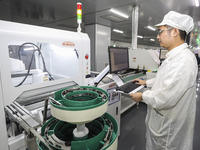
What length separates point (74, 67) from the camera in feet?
3.97

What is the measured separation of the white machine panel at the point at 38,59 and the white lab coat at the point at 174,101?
2.32ft

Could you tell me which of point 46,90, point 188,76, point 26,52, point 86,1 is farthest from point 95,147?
point 86,1

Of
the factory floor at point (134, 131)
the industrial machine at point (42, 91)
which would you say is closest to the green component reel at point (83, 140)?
the industrial machine at point (42, 91)

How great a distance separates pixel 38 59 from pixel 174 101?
141cm

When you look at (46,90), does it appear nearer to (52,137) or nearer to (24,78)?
(24,78)

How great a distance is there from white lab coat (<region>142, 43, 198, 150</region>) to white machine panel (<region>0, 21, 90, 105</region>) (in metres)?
0.71

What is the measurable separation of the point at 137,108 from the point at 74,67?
2.33 meters

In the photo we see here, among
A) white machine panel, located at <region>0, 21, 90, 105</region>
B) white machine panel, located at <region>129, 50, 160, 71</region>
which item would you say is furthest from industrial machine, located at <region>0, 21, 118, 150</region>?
white machine panel, located at <region>129, 50, 160, 71</region>

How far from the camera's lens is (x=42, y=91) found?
37.7 inches

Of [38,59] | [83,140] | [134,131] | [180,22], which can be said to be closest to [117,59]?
[180,22]

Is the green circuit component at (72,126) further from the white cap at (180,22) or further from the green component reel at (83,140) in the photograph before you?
the white cap at (180,22)

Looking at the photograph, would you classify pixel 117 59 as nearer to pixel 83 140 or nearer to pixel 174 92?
pixel 174 92

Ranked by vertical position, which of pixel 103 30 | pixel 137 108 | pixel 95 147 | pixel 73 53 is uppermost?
pixel 103 30

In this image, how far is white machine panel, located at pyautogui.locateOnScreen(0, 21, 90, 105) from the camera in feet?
2.40
